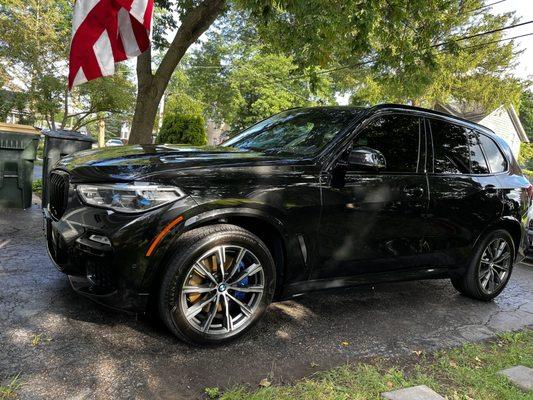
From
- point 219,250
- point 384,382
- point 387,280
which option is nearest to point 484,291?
point 387,280

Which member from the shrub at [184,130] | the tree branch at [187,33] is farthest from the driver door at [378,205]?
the shrub at [184,130]

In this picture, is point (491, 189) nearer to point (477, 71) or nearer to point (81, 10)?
point (81, 10)

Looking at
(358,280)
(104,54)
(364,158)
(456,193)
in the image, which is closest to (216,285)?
(358,280)

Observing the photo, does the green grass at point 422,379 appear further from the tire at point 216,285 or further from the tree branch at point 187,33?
the tree branch at point 187,33

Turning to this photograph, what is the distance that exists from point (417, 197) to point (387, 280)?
0.75 m

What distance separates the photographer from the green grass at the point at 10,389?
2295mm

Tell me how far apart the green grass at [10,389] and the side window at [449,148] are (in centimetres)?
354

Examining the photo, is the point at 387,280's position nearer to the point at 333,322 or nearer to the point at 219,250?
the point at 333,322

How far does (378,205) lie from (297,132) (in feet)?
3.14

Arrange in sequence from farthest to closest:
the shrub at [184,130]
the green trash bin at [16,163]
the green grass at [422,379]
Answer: the shrub at [184,130], the green trash bin at [16,163], the green grass at [422,379]

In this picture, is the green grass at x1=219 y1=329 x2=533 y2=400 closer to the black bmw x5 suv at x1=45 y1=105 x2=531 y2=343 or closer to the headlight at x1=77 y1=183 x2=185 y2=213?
the black bmw x5 suv at x1=45 y1=105 x2=531 y2=343

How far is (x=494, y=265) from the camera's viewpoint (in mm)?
4805

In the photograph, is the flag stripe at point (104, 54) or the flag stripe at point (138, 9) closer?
the flag stripe at point (138, 9)

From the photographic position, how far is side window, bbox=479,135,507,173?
4.72 m
